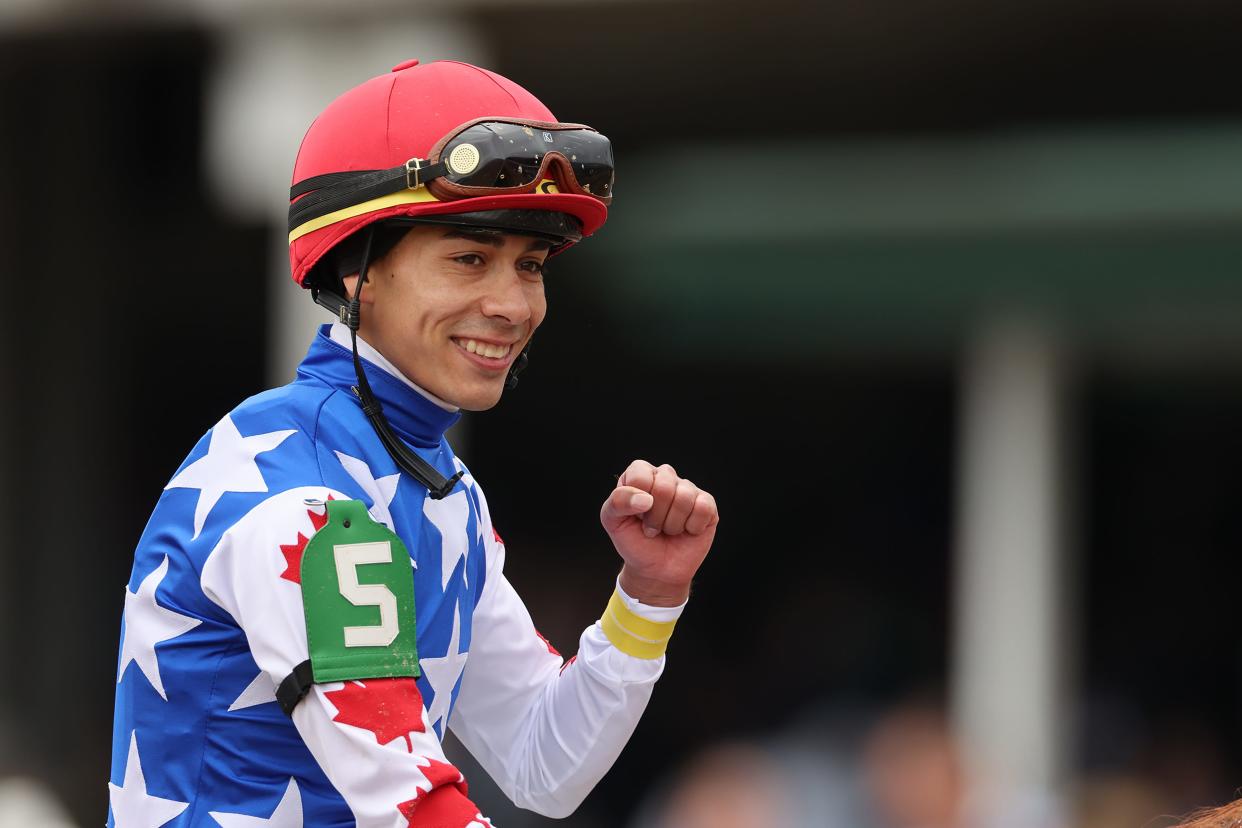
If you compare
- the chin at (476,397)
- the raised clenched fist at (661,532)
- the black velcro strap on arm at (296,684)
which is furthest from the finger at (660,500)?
the black velcro strap on arm at (296,684)

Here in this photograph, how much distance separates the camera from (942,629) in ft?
26.4

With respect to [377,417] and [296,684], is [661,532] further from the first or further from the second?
[296,684]

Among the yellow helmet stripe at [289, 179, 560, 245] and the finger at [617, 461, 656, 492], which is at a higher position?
the yellow helmet stripe at [289, 179, 560, 245]

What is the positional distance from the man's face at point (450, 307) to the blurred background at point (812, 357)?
3.55 meters

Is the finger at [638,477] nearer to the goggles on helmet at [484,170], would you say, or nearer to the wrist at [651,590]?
the wrist at [651,590]

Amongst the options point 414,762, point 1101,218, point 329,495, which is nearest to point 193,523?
point 329,495

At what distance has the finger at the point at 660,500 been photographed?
2.22 meters

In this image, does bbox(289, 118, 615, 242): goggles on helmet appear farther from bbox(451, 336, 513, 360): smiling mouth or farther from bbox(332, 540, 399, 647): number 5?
bbox(332, 540, 399, 647): number 5

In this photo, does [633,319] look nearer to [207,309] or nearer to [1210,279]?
[207,309]

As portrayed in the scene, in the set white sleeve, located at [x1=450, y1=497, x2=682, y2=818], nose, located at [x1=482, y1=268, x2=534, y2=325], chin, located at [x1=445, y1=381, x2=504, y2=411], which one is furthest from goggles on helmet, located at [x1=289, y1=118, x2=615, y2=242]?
white sleeve, located at [x1=450, y1=497, x2=682, y2=818]

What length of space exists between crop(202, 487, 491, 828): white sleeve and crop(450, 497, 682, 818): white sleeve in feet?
1.69

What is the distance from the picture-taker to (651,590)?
2.33m

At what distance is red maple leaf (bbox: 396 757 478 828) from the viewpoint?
1746mm

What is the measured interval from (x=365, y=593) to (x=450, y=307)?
427mm
